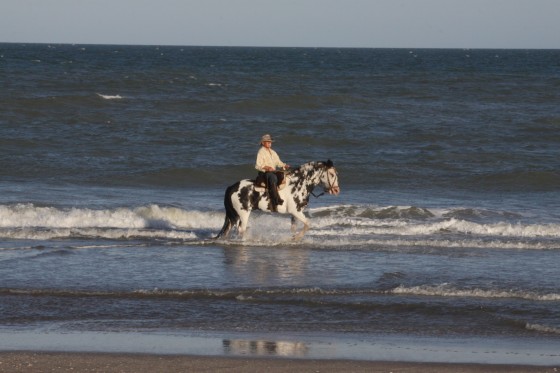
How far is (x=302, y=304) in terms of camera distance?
11.9 m

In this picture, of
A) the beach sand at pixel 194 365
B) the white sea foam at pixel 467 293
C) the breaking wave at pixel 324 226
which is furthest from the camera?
the breaking wave at pixel 324 226

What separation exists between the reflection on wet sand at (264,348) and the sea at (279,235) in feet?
0.15

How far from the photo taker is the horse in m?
16.4

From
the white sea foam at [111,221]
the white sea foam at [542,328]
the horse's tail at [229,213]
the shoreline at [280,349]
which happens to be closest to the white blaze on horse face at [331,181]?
the horse's tail at [229,213]

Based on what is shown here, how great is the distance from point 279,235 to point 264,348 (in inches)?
318

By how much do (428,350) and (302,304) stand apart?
8.23ft

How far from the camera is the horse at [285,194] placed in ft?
53.8

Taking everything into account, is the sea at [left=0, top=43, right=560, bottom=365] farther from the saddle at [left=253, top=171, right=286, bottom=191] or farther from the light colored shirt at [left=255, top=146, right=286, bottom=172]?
the light colored shirt at [left=255, top=146, right=286, bottom=172]

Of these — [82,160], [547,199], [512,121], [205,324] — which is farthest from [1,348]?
[512,121]

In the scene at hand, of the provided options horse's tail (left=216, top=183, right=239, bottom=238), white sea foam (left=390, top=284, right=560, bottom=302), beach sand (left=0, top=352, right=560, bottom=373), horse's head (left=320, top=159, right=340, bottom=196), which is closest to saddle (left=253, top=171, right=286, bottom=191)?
horse's tail (left=216, top=183, right=239, bottom=238)

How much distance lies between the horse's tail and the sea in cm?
18

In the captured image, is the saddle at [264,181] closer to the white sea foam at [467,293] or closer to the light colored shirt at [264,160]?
the light colored shirt at [264,160]

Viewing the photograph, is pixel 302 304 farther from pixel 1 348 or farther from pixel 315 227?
pixel 315 227

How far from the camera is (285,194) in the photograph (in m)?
16.4
